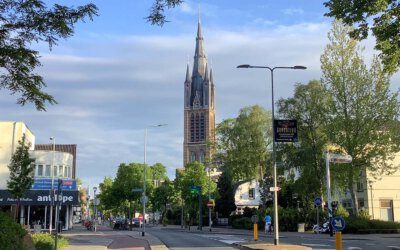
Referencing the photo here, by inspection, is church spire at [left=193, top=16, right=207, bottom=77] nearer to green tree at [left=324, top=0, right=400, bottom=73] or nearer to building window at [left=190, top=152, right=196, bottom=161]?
building window at [left=190, top=152, right=196, bottom=161]

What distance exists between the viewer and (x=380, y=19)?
17281 mm

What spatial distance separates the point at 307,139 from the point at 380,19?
115ft

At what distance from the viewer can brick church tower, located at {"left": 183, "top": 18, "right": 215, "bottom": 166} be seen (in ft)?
533

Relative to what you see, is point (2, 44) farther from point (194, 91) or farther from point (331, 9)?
point (194, 91)

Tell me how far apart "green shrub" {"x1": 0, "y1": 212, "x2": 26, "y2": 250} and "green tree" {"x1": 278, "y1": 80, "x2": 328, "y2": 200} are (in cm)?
3944

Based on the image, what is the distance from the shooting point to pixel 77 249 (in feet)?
78.7

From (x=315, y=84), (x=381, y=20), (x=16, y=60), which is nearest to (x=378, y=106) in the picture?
(x=315, y=84)

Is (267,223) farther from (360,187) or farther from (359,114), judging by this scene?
(360,187)

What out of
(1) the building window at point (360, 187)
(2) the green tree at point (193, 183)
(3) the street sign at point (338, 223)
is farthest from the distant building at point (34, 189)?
(3) the street sign at point (338, 223)

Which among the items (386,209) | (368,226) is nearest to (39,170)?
(368,226)

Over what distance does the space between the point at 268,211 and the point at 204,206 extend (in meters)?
17.0

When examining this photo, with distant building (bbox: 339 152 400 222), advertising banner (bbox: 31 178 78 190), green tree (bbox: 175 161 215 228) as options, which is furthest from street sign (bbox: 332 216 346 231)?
green tree (bbox: 175 161 215 228)

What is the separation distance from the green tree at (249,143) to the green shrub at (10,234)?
5303 cm

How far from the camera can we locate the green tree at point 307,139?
5003 centimetres
